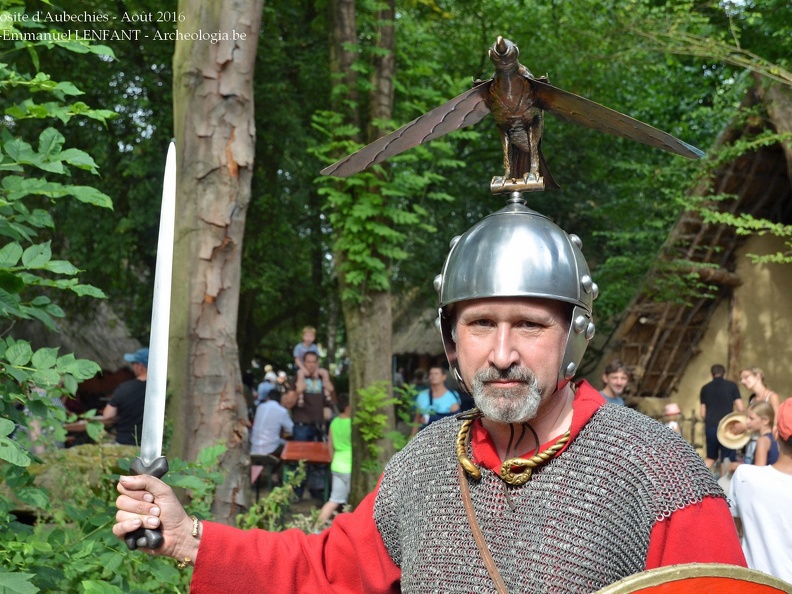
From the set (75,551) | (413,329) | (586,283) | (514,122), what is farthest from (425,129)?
(413,329)

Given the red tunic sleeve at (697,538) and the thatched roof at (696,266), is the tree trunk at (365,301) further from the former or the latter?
the red tunic sleeve at (697,538)

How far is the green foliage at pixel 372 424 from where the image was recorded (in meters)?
8.54

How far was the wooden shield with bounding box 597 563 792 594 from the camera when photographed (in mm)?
1815

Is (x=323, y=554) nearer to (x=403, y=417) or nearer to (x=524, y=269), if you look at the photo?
(x=524, y=269)

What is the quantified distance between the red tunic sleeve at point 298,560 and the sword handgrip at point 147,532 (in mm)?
227

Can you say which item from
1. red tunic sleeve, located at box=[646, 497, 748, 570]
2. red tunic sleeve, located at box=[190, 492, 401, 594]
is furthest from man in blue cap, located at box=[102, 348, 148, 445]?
red tunic sleeve, located at box=[646, 497, 748, 570]

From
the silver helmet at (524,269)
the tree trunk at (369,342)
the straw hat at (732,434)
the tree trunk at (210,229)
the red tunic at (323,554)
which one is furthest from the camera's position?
the tree trunk at (369,342)

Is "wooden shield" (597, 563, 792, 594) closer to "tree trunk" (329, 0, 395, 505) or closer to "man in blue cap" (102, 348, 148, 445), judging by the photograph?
"man in blue cap" (102, 348, 148, 445)

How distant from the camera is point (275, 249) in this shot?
16.1 meters

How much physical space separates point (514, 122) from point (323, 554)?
1214 mm

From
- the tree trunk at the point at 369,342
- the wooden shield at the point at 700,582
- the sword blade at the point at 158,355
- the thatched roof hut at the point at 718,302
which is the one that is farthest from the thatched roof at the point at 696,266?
the sword blade at the point at 158,355

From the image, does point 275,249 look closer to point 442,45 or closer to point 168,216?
point 442,45

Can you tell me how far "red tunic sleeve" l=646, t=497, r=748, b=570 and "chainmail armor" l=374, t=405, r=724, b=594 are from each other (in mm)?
22

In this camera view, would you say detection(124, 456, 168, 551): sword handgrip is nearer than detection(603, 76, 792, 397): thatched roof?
Yes
